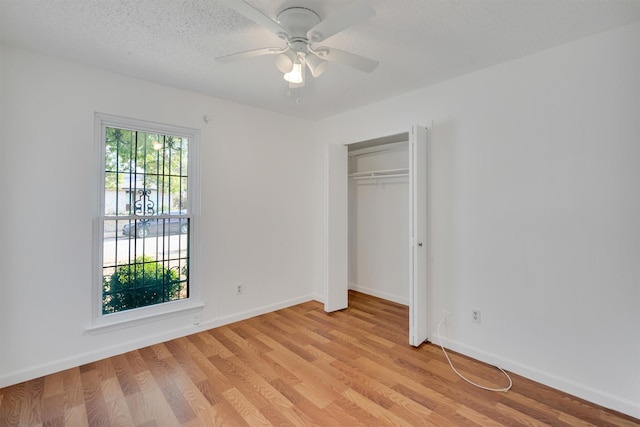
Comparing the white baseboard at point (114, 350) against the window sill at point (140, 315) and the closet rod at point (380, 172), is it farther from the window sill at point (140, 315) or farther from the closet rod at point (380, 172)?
the closet rod at point (380, 172)

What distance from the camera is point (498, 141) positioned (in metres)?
2.54

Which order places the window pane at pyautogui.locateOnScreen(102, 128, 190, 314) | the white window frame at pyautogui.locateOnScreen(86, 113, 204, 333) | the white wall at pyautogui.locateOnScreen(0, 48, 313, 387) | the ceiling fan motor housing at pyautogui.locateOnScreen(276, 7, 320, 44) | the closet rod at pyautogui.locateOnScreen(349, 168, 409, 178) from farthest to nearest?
the closet rod at pyautogui.locateOnScreen(349, 168, 409, 178) < the window pane at pyautogui.locateOnScreen(102, 128, 190, 314) < the white window frame at pyautogui.locateOnScreen(86, 113, 204, 333) < the white wall at pyautogui.locateOnScreen(0, 48, 313, 387) < the ceiling fan motor housing at pyautogui.locateOnScreen(276, 7, 320, 44)

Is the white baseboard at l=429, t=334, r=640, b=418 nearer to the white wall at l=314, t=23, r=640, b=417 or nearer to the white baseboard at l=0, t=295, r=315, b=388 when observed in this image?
the white wall at l=314, t=23, r=640, b=417

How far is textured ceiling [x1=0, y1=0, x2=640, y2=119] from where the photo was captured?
181cm

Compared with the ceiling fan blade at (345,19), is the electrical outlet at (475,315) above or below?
below

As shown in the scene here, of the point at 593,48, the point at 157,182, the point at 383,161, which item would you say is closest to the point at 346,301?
the point at 383,161

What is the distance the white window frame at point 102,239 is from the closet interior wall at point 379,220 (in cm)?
208

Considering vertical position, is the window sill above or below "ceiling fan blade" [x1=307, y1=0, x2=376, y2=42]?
below

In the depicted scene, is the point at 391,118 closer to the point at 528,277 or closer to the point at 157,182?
the point at 528,277

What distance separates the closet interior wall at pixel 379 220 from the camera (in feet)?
13.2

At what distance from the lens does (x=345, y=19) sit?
1.53 meters

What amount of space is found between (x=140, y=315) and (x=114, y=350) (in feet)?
1.09

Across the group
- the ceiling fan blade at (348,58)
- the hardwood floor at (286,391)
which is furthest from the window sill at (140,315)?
the ceiling fan blade at (348,58)

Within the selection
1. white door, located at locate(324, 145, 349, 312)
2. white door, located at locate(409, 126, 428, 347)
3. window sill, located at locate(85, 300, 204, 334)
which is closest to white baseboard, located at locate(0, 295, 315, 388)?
window sill, located at locate(85, 300, 204, 334)
